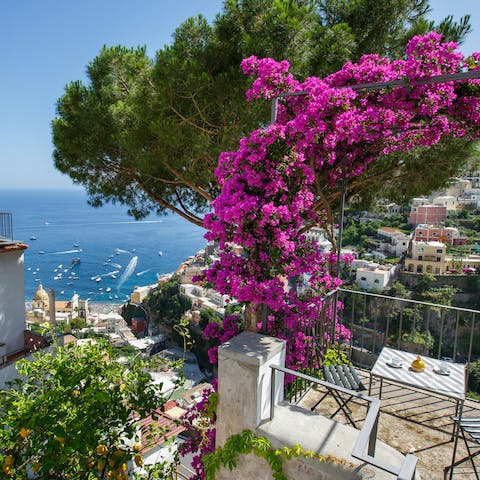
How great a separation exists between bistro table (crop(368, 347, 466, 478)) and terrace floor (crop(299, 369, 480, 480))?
0.53ft

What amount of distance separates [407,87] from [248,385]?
8.11ft

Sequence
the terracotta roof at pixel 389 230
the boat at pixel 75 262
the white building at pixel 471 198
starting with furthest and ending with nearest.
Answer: the boat at pixel 75 262 < the white building at pixel 471 198 < the terracotta roof at pixel 389 230

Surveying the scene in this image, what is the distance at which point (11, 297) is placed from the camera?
7441 mm

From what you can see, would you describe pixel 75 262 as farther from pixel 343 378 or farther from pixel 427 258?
pixel 343 378

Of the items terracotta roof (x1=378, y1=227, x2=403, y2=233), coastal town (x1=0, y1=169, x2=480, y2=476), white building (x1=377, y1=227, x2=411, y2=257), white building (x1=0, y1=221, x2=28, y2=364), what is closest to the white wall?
white building (x1=0, y1=221, x2=28, y2=364)

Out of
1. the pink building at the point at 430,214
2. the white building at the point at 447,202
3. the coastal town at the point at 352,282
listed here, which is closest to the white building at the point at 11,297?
the coastal town at the point at 352,282

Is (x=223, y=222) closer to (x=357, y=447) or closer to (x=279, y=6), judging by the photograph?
(x=357, y=447)

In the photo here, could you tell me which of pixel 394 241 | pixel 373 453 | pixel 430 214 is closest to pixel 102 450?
pixel 373 453

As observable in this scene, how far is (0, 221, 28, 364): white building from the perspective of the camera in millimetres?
7246

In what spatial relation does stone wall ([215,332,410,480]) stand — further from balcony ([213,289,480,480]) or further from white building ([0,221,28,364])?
white building ([0,221,28,364])

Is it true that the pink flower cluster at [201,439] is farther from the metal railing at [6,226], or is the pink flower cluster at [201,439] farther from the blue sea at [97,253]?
the blue sea at [97,253]

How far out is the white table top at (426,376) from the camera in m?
2.60

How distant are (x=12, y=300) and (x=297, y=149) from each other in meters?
7.26

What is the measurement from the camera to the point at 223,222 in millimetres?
2670
